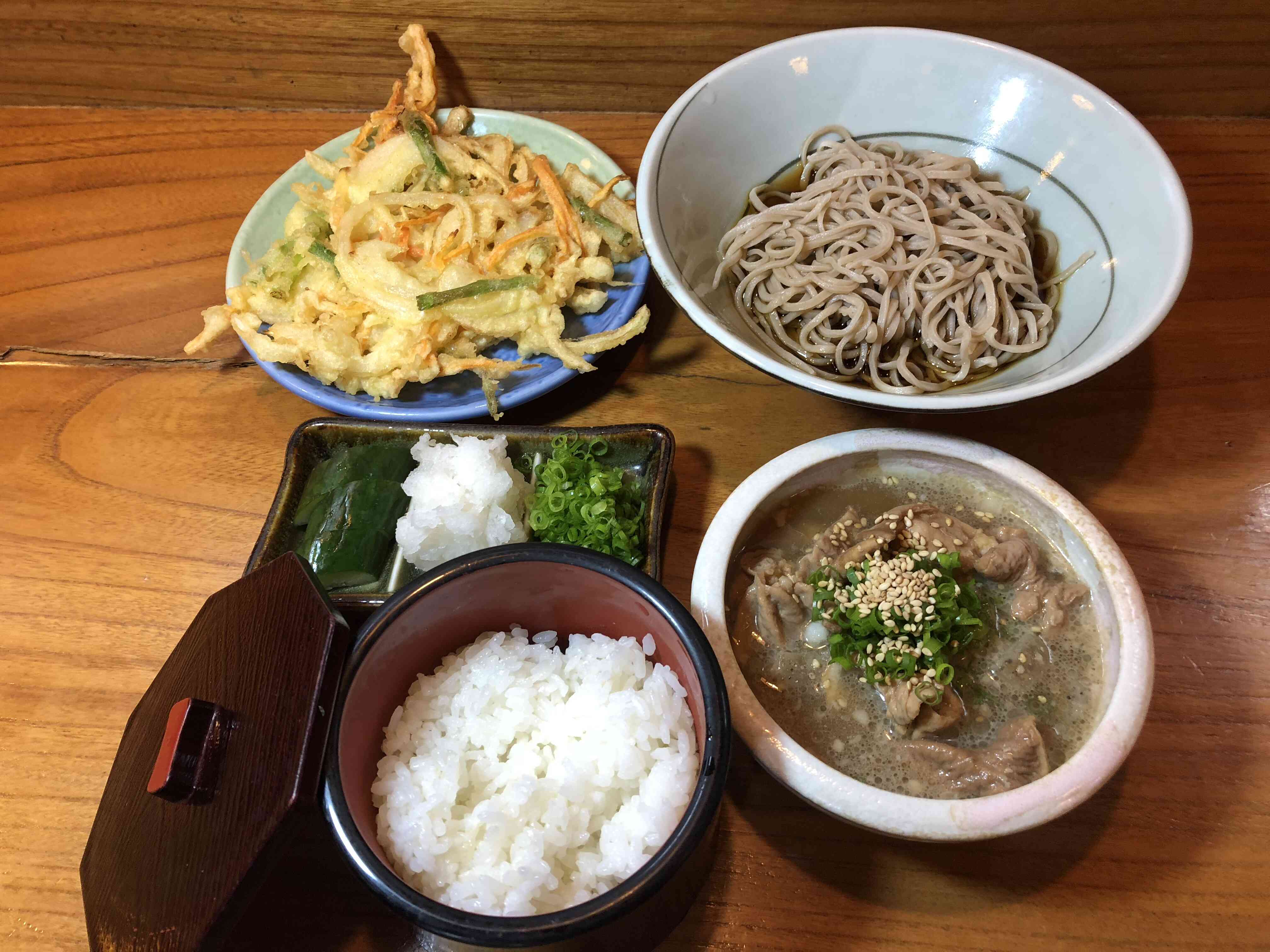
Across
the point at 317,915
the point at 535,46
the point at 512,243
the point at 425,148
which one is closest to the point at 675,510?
the point at 512,243

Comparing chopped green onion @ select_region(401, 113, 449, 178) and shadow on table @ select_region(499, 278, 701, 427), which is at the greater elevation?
chopped green onion @ select_region(401, 113, 449, 178)

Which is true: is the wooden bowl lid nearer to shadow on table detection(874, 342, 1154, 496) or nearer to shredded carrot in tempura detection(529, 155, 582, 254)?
shredded carrot in tempura detection(529, 155, 582, 254)

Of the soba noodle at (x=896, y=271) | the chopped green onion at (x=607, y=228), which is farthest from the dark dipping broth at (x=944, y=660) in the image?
the chopped green onion at (x=607, y=228)

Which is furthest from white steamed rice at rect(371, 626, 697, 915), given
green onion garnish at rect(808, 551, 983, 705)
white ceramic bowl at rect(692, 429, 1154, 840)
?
green onion garnish at rect(808, 551, 983, 705)

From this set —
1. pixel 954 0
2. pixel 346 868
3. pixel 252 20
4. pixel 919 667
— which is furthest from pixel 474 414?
pixel 954 0

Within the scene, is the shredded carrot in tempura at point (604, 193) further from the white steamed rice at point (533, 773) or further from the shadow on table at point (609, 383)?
the white steamed rice at point (533, 773)

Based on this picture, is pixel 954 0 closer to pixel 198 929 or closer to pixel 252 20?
pixel 252 20

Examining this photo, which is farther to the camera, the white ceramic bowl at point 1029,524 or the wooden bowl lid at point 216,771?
the white ceramic bowl at point 1029,524
